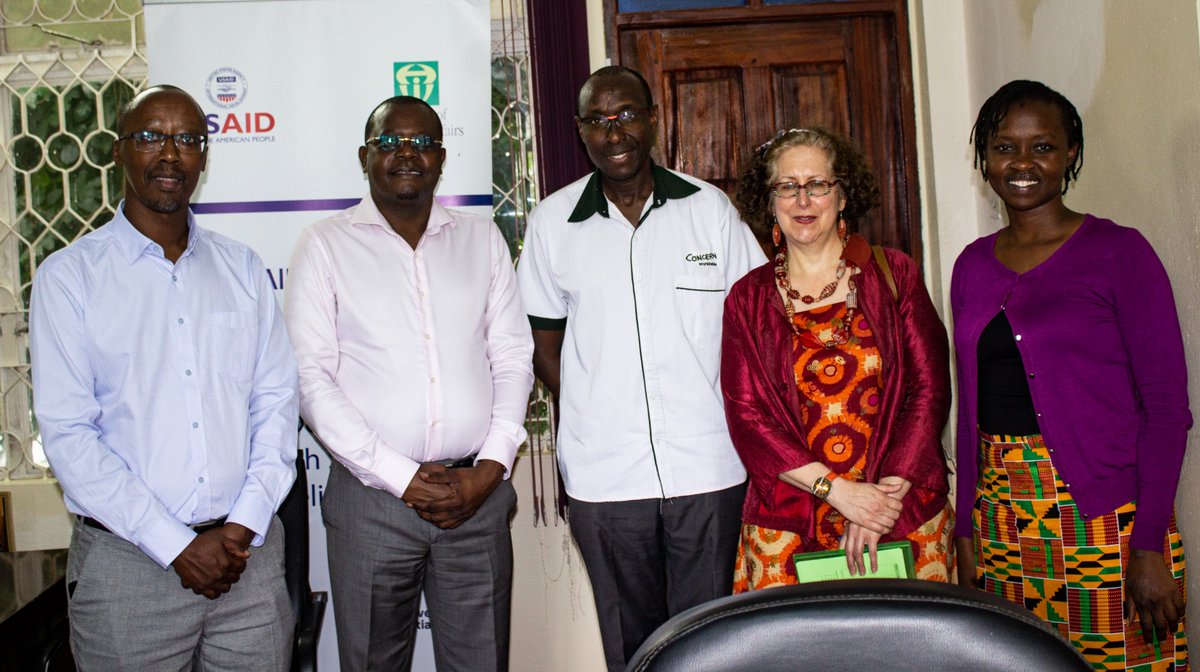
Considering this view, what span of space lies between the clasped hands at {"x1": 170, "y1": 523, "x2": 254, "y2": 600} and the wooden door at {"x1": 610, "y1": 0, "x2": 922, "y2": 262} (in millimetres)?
2083

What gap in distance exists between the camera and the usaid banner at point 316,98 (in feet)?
10.5

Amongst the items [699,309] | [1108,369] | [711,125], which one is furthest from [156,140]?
[1108,369]

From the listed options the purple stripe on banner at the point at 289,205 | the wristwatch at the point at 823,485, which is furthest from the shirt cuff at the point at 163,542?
the purple stripe on banner at the point at 289,205

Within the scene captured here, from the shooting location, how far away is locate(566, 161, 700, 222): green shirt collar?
2623mm

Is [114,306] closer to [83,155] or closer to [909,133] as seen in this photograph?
[83,155]

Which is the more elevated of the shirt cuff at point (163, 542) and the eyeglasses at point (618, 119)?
the eyeglasses at point (618, 119)

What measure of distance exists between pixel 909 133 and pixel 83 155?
303 cm

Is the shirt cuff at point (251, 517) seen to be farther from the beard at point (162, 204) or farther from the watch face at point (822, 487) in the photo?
the watch face at point (822, 487)

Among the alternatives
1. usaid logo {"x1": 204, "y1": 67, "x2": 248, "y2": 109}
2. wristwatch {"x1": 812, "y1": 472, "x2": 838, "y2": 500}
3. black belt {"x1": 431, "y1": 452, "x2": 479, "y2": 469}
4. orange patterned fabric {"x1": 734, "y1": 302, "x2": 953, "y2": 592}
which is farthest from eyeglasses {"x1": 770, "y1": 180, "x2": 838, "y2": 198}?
usaid logo {"x1": 204, "y1": 67, "x2": 248, "y2": 109}

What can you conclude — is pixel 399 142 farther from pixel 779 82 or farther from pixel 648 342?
pixel 779 82

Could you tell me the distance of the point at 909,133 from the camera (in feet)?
11.6

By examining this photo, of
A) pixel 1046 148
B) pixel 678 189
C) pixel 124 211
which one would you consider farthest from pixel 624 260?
pixel 124 211

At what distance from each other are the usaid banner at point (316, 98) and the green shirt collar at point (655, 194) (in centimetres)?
67

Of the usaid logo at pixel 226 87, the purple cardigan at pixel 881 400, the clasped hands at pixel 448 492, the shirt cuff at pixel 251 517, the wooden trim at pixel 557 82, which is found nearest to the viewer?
the shirt cuff at pixel 251 517
